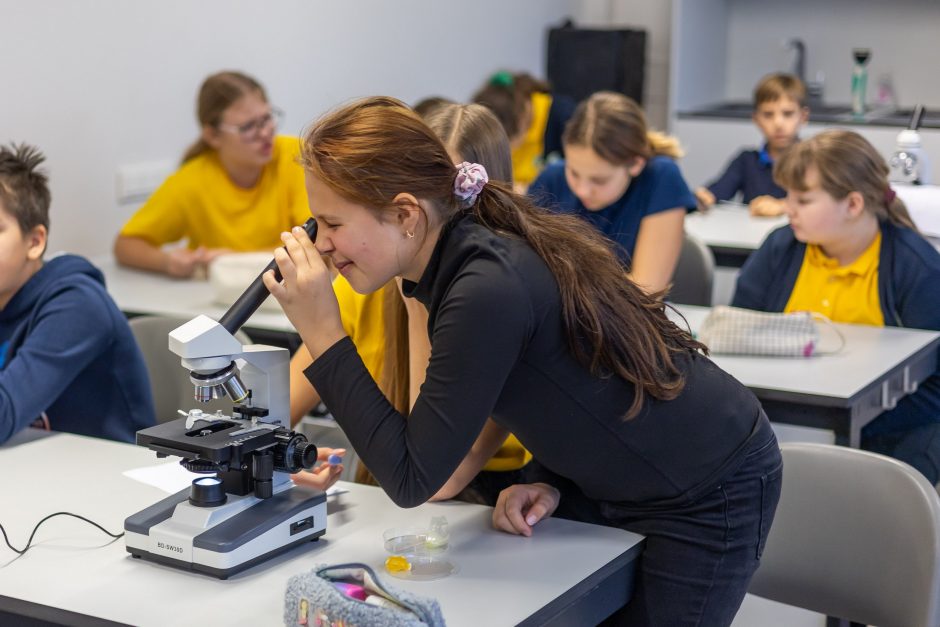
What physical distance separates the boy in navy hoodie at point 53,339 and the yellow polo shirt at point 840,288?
1.61 metres

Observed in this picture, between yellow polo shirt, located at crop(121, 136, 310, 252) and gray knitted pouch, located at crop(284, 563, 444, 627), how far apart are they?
7.77 ft

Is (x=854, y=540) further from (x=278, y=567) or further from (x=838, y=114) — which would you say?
(x=838, y=114)

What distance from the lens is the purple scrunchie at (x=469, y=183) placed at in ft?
4.98

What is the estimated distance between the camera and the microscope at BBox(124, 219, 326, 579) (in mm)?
1447

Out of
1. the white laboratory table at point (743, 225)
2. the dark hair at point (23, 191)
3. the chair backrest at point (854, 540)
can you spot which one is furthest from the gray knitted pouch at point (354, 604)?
the white laboratory table at point (743, 225)

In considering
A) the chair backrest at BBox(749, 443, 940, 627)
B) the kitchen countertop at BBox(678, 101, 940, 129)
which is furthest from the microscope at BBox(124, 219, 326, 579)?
the kitchen countertop at BBox(678, 101, 940, 129)

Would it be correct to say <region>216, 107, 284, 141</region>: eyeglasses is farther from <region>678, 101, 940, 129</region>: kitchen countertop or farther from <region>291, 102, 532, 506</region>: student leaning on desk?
<region>678, 101, 940, 129</region>: kitchen countertop

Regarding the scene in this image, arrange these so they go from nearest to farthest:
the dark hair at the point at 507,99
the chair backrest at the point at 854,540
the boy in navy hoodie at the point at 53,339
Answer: the chair backrest at the point at 854,540 → the boy in navy hoodie at the point at 53,339 → the dark hair at the point at 507,99

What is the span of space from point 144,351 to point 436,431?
139 centimetres

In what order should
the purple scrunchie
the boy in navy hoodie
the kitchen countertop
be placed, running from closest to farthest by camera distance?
the purple scrunchie → the boy in navy hoodie → the kitchen countertop

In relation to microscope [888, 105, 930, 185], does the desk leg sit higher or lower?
lower

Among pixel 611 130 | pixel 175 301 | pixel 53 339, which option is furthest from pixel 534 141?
pixel 53 339

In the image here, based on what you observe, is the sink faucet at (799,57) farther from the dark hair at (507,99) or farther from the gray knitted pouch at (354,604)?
the gray knitted pouch at (354,604)

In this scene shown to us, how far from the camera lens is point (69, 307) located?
7.01 feet
